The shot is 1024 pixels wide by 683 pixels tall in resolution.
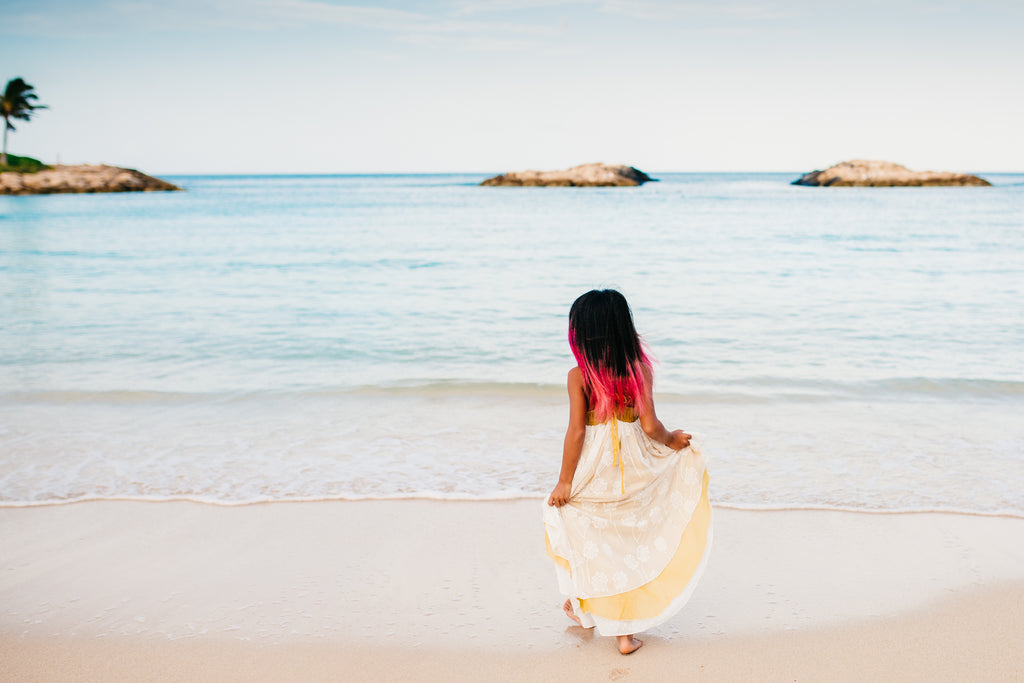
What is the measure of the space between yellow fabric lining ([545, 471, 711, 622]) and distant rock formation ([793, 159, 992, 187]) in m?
93.7

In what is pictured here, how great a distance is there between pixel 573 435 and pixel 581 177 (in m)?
97.4

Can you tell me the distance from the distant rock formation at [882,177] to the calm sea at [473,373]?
72.1m

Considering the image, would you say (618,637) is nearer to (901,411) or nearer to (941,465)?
(941,465)

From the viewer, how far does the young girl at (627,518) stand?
293 cm

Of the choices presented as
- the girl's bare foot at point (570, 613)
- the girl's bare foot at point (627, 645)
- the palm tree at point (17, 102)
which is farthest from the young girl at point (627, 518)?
the palm tree at point (17, 102)

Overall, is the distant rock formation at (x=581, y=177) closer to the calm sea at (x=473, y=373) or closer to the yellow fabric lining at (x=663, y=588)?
the calm sea at (x=473, y=373)

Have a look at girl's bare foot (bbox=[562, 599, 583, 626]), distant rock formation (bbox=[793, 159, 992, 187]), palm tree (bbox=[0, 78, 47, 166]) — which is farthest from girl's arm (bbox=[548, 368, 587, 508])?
distant rock formation (bbox=[793, 159, 992, 187])

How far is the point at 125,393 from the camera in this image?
7672 mm

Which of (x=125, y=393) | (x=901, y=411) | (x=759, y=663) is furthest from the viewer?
(x=125, y=393)

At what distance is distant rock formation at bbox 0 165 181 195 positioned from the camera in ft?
212

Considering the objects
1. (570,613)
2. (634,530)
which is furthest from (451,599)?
(634,530)

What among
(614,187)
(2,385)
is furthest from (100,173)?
(2,385)

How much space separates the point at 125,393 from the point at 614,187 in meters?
92.8
